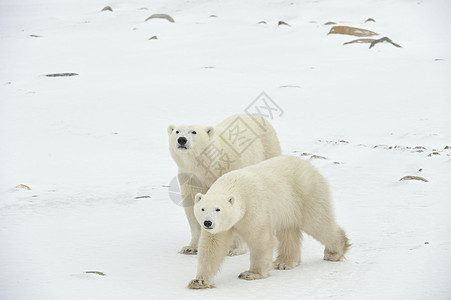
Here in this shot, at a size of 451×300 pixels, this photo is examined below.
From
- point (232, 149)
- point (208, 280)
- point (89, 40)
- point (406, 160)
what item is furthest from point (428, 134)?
point (89, 40)

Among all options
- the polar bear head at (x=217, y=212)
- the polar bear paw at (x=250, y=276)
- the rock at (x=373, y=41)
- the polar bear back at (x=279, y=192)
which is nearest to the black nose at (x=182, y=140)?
the polar bear back at (x=279, y=192)

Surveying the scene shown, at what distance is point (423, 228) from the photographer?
5.56m

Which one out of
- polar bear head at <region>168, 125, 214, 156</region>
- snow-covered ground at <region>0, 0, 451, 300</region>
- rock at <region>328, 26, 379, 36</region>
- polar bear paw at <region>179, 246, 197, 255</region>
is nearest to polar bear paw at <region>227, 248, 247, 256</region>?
snow-covered ground at <region>0, 0, 451, 300</region>

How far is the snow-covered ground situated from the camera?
4715 millimetres

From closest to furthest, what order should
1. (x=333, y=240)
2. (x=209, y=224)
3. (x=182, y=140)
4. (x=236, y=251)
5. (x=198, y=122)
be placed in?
(x=209, y=224) < (x=333, y=240) < (x=182, y=140) < (x=236, y=251) < (x=198, y=122)

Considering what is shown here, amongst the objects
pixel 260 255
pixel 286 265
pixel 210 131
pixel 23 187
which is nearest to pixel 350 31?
pixel 23 187

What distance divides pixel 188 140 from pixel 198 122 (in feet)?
16.8

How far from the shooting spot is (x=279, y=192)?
494 cm

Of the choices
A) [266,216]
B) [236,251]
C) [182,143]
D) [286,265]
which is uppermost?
[182,143]

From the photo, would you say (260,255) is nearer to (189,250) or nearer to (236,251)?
(236,251)

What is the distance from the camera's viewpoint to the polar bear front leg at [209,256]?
449cm

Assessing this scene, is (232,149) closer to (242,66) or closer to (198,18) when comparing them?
(242,66)

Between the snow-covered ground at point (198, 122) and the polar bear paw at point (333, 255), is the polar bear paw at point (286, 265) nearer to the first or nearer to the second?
the snow-covered ground at point (198, 122)

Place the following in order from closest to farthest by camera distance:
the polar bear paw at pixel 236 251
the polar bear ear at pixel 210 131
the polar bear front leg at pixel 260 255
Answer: the polar bear front leg at pixel 260 255
the polar bear ear at pixel 210 131
the polar bear paw at pixel 236 251
